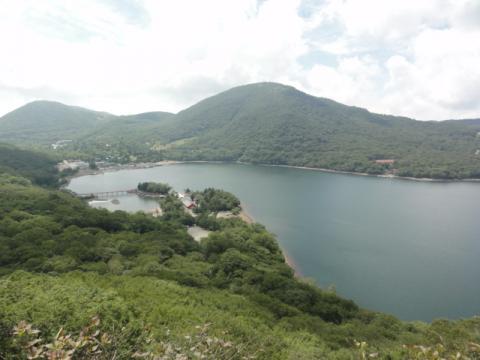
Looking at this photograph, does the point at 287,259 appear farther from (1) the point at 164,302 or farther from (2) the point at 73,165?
(2) the point at 73,165

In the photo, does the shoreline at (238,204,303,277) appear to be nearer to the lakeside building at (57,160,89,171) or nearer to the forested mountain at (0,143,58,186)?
the forested mountain at (0,143,58,186)

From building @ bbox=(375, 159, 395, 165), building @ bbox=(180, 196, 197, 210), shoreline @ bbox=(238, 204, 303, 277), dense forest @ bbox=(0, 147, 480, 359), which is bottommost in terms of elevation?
shoreline @ bbox=(238, 204, 303, 277)

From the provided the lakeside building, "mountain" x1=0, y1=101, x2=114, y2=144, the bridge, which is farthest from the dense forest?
"mountain" x1=0, y1=101, x2=114, y2=144

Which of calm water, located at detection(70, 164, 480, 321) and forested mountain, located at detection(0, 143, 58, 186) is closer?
calm water, located at detection(70, 164, 480, 321)

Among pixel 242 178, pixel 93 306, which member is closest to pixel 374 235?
pixel 93 306

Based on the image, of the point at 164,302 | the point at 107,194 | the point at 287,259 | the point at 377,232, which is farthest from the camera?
the point at 107,194

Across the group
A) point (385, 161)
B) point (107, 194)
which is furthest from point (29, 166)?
point (385, 161)

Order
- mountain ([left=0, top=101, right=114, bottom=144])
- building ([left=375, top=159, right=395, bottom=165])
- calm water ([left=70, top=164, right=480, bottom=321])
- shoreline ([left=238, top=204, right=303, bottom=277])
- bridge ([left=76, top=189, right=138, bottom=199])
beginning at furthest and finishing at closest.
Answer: mountain ([left=0, top=101, right=114, bottom=144]), building ([left=375, top=159, right=395, bottom=165]), bridge ([left=76, top=189, right=138, bottom=199]), shoreline ([left=238, top=204, right=303, bottom=277]), calm water ([left=70, top=164, right=480, bottom=321])

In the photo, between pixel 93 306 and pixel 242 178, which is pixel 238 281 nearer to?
pixel 93 306
